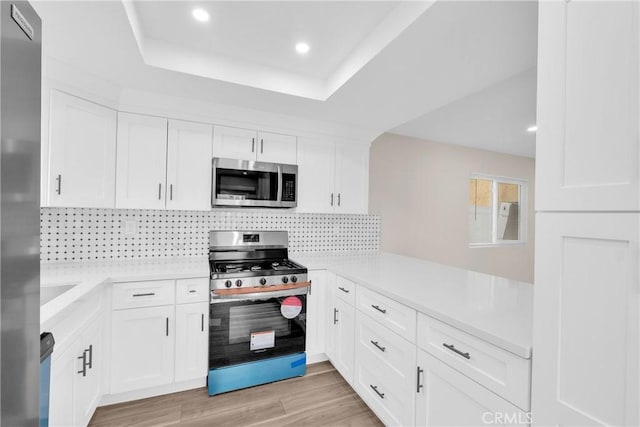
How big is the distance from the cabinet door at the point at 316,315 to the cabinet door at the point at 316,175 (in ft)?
2.33

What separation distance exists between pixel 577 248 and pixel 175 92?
2.47m

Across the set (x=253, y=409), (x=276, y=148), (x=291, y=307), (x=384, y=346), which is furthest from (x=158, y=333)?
(x=276, y=148)

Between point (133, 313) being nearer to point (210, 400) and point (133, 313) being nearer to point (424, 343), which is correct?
point (210, 400)

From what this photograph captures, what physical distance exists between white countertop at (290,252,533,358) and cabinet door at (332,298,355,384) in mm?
268

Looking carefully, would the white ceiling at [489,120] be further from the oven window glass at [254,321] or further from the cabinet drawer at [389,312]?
the oven window glass at [254,321]

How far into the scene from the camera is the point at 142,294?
1905mm

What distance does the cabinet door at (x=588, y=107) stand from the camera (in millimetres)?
681

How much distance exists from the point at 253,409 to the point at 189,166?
1.89 meters

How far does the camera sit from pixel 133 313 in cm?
188

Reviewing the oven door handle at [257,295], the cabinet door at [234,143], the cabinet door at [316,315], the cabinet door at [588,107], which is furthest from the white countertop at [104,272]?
the cabinet door at [588,107]

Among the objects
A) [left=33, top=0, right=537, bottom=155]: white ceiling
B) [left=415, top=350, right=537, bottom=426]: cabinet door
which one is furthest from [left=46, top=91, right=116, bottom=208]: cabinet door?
[left=415, top=350, right=537, bottom=426]: cabinet door

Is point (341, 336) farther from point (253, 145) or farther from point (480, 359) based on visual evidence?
point (253, 145)

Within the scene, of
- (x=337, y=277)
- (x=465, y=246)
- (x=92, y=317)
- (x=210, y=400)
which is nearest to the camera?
(x=92, y=317)

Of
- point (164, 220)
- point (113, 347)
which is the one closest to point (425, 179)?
point (164, 220)
